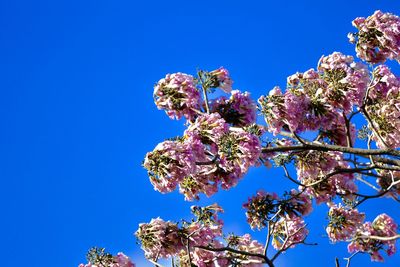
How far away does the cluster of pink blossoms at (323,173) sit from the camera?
971 centimetres

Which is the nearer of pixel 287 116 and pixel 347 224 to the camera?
pixel 287 116

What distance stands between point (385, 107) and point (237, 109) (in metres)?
2.36

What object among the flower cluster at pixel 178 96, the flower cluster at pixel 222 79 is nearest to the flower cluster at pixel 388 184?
the flower cluster at pixel 222 79

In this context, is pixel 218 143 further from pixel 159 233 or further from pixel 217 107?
pixel 159 233

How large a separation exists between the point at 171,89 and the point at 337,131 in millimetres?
2999

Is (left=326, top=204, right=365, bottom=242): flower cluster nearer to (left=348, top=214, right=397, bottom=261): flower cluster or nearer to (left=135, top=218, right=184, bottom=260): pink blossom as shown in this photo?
(left=348, top=214, right=397, bottom=261): flower cluster

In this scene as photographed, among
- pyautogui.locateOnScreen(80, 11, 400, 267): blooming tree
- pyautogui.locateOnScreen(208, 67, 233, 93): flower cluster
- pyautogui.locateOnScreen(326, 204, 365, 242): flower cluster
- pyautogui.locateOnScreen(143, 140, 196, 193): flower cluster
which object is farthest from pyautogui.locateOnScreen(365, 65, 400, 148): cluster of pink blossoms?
pyautogui.locateOnScreen(143, 140, 196, 193): flower cluster

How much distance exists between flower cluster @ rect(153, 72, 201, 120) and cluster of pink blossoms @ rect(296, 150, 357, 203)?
2.31m

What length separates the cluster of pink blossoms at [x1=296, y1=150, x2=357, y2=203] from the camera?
9.71 m

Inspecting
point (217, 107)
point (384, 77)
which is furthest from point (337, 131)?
point (217, 107)

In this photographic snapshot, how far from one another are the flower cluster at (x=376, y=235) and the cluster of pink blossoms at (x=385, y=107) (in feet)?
11.6

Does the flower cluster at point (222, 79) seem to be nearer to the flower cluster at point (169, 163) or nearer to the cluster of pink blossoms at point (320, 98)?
the cluster of pink blossoms at point (320, 98)

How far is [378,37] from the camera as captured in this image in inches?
371

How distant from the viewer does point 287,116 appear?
27.7ft
